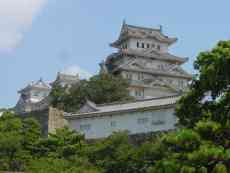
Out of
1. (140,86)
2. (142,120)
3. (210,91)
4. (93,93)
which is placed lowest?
(210,91)

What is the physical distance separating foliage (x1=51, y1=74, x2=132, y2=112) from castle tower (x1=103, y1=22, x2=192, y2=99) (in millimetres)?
8131

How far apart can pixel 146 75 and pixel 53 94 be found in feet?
45.0

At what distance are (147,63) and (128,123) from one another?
23.3 metres

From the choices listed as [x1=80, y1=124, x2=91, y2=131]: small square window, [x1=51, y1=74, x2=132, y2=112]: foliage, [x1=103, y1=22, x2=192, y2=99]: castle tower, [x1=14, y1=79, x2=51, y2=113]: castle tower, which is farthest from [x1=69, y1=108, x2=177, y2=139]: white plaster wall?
[x1=14, y1=79, x2=51, y2=113]: castle tower

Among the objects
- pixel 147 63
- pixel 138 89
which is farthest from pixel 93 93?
pixel 147 63

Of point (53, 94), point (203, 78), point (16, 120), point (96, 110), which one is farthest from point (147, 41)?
point (203, 78)

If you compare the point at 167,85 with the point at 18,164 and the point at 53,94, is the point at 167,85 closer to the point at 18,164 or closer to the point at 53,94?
the point at 53,94

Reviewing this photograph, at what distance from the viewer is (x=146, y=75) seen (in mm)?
57219

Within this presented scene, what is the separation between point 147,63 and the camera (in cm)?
5841

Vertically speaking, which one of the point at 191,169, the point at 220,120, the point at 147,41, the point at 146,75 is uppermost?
the point at 147,41

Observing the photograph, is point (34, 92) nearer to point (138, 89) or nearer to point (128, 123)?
point (138, 89)

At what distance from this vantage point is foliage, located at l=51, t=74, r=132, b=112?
43719 mm

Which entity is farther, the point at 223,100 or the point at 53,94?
the point at 53,94

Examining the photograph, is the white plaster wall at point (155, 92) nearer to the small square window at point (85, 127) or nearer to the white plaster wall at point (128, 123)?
the white plaster wall at point (128, 123)
